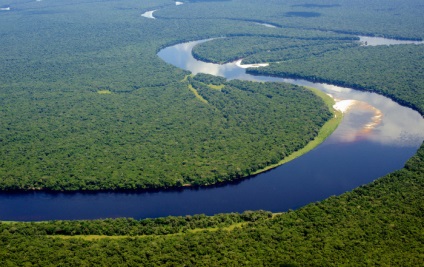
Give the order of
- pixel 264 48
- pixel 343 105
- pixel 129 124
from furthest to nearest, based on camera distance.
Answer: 1. pixel 264 48
2. pixel 343 105
3. pixel 129 124

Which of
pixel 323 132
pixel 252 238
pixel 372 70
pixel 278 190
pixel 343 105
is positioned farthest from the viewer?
pixel 372 70

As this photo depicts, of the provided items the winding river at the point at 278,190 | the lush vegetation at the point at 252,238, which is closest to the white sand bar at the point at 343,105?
the winding river at the point at 278,190

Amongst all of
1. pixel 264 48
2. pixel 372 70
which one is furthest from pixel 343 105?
pixel 264 48

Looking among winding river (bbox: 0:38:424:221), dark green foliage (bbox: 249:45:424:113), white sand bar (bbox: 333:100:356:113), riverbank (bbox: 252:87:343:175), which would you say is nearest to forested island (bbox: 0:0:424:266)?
dark green foliage (bbox: 249:45:424:113)

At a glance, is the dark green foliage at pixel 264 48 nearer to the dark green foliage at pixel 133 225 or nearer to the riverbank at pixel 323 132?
the riverbank at pixel 323 132

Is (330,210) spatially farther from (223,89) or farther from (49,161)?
(223,89)

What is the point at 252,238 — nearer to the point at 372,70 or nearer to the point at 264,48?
the point at 372,70
